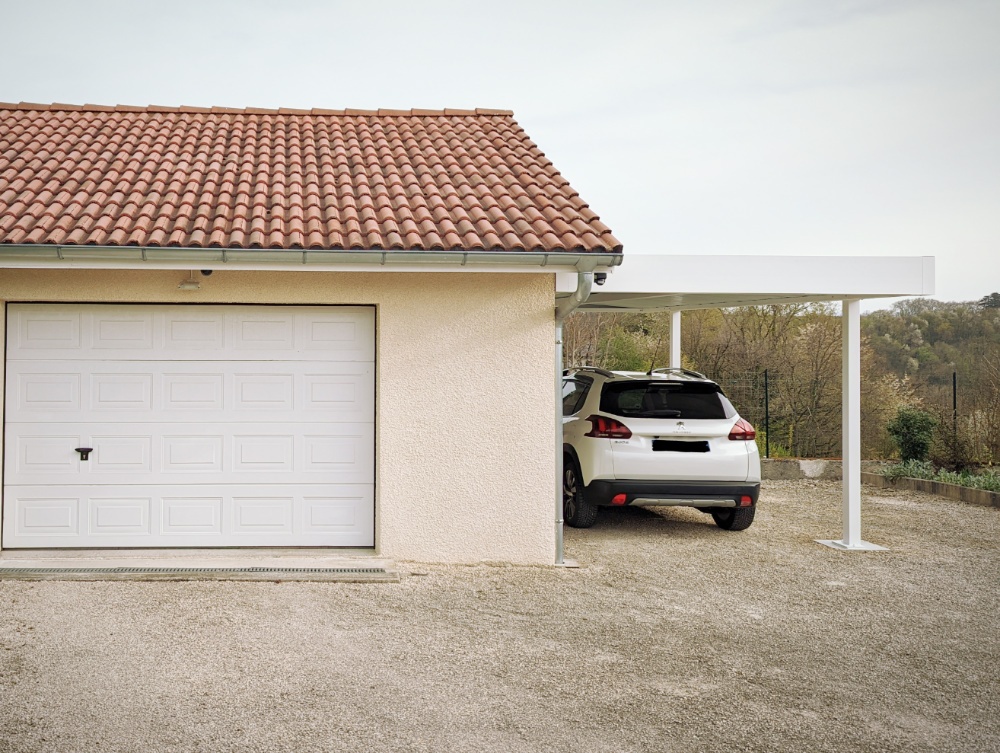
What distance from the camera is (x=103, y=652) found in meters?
5.08

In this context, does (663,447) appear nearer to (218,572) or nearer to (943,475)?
(218,572)

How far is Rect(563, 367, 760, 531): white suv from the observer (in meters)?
8.56

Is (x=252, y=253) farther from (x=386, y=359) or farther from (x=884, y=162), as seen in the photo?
(x=884, y=162)

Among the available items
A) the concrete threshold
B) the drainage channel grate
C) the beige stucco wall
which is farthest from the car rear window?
the drainage channel grate

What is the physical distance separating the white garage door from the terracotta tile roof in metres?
0.90

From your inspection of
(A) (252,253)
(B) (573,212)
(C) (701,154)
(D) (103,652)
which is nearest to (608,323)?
(C) (701,154)

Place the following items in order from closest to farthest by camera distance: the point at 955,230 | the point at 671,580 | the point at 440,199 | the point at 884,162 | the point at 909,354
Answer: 1. the point at 671,580
2. the point at 440,199
3. the point at 884,162
4. the point at 955,230
5. the point at 909,354

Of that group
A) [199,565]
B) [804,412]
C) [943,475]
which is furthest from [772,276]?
[804,412]

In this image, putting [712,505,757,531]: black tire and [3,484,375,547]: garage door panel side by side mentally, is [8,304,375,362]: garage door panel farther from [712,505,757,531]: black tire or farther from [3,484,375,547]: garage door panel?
[712,505,757,531]: black tire

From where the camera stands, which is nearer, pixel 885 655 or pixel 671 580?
pixel 885 655

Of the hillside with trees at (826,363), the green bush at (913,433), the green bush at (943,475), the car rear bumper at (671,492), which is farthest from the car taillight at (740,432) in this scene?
the hillside with trees at (826,363)

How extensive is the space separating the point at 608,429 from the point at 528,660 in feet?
12.6

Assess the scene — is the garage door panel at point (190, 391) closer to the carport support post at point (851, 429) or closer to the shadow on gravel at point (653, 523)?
the shadow on gravel at point (653, 523)

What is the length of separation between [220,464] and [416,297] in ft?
7.72
